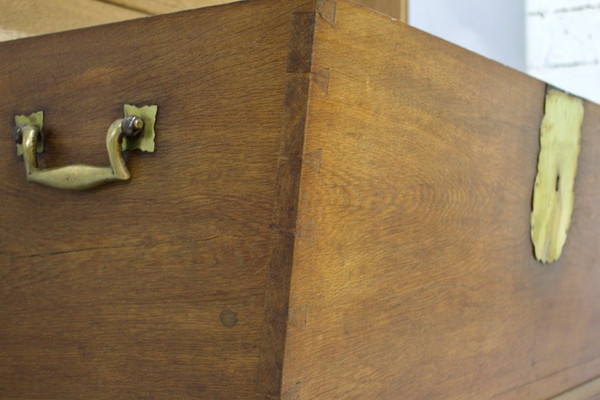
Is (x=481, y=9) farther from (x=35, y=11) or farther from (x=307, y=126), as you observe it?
(x=307, y=126)

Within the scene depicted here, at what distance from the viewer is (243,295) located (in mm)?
701

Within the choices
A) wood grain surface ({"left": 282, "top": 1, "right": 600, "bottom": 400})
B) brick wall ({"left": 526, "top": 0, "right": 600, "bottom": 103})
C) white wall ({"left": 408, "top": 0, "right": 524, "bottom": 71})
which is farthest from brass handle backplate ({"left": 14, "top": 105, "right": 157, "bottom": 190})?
brick wall ({"left": 526, "top": 0, "right": 600, "bottom": 103})

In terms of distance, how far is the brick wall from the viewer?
214 centimetres

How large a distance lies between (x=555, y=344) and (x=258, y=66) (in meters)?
0.65

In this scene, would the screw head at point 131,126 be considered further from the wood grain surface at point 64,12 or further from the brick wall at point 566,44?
the brick wall at point 566,44

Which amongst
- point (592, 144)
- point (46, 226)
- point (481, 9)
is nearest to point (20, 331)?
point (46, 226)

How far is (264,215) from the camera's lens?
69 centimetres

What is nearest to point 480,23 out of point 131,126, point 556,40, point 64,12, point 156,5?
point 556,40

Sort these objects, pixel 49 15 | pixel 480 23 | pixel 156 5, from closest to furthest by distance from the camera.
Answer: pixel 49 15 → pixel 156 5 → pixel 480 23

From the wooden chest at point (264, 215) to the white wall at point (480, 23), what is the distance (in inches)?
28.8

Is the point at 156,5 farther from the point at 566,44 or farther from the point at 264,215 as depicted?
the point at 566,44

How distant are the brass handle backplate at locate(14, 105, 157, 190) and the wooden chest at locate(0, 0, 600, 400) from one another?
0.5 inches

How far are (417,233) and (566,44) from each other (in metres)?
1.53

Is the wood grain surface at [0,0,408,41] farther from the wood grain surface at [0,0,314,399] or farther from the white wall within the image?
the white wall
